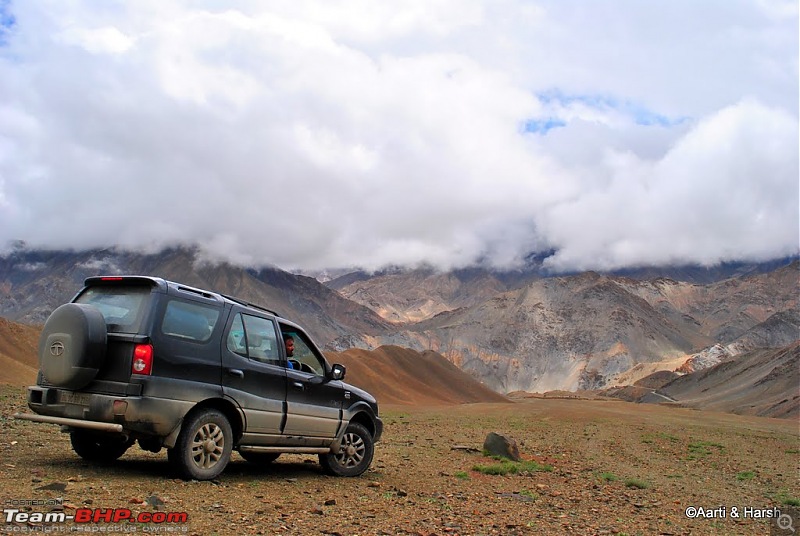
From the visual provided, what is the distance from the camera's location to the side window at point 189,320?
28.4ft

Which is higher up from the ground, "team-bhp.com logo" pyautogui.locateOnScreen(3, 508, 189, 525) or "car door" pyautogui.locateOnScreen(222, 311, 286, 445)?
"car door" pyautogui.locateOnScreen(222, 311, 286, 445)

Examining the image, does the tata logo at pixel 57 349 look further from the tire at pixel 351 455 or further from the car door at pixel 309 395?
the tire at pixel 351 455

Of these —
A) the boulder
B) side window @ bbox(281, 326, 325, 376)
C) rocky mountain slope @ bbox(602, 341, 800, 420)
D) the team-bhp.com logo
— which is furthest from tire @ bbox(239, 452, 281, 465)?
rocky mountain slope @ bbox(602, 341, 800, 420)

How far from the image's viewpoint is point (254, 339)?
9812mm

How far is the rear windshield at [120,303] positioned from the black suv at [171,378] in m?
0.01

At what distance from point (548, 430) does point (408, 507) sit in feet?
71.8

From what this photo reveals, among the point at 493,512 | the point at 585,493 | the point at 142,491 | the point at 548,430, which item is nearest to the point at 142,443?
the point at 142,491

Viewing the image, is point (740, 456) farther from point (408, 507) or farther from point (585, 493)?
point (408, 507)

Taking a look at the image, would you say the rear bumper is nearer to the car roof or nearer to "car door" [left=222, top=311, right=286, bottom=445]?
"car door" [left=222, top=311, right=286, bottom=445]

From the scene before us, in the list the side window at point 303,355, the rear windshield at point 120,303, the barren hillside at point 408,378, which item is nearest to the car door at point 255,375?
the side window at point 303,355

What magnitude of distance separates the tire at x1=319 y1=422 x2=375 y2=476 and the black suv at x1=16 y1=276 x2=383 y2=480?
0.76m

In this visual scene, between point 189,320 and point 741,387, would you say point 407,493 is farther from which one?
point 741,387

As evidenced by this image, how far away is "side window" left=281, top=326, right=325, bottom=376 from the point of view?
1066 cm

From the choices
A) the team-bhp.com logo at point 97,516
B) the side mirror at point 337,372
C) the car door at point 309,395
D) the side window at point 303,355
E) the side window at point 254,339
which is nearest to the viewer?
the team-bhp.com logo at point 97,516
